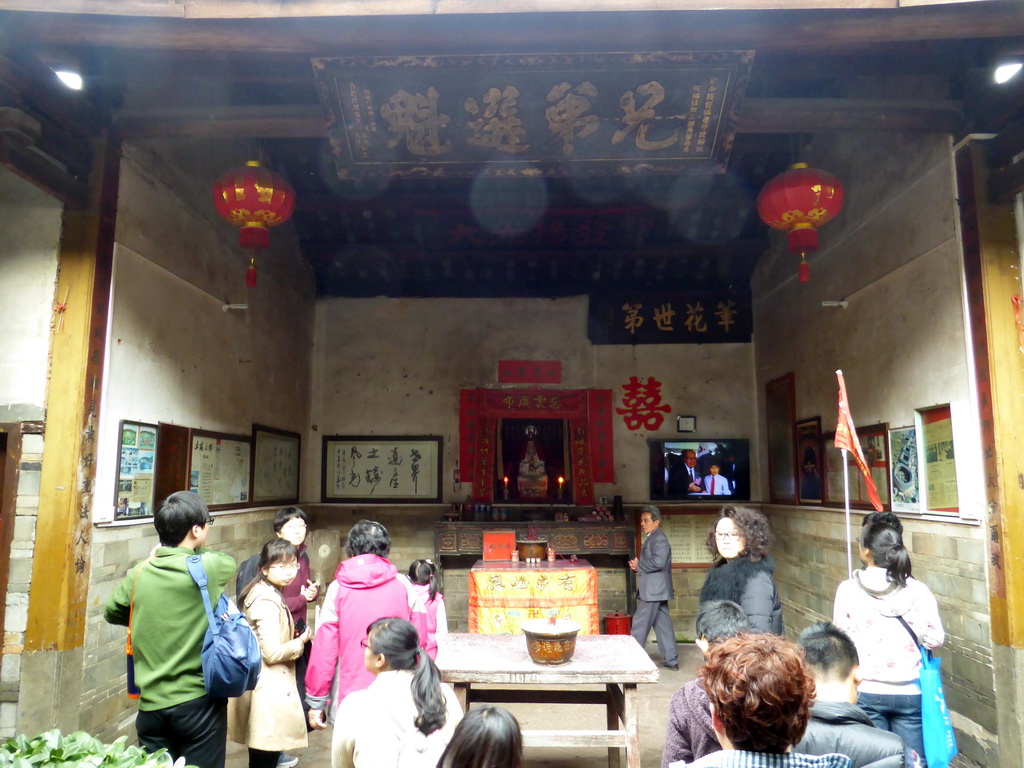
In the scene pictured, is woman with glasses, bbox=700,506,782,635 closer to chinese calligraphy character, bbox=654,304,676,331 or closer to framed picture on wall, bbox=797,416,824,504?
framed picture on wall, bbox=797,416,824,504

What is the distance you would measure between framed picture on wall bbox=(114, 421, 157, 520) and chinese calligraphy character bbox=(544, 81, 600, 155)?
Answer: 3124mm

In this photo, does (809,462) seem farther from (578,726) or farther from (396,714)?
(396,714)

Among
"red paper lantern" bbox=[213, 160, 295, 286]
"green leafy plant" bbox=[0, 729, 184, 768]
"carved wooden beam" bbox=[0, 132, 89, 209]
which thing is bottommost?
"green leafy plant" bbox=[0, 729, 184, 768]

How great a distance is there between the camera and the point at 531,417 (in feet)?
25.7

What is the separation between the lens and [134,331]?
4.31 metres

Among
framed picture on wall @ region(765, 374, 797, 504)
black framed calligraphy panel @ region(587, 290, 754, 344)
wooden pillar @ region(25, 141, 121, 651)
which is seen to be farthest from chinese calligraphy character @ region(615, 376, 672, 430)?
wooden pillar @ region(25, 141, 121, 651)

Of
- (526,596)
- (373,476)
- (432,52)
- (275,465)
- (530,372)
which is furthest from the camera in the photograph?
(530,372)

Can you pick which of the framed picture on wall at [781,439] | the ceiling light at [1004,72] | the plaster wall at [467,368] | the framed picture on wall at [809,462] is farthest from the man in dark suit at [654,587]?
the ceiling light at [1004,72]

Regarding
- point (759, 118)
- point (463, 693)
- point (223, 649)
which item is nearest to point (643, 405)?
point (759, 118)

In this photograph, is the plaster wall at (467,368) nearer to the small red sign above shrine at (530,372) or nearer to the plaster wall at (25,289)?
the small red sign above shrine at (530,372)

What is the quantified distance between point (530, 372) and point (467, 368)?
753 millimetres

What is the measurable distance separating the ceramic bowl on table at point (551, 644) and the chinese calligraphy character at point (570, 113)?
2.54 meters

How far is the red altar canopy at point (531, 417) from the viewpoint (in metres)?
7.76

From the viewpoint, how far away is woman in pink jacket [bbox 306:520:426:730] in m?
2.97
